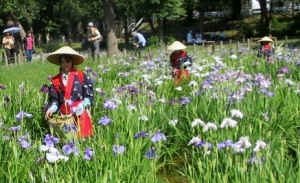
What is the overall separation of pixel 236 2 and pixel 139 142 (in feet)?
131

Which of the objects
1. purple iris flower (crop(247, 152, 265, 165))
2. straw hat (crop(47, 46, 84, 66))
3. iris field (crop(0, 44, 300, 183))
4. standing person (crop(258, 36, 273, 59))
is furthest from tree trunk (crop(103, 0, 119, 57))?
purple iris flower (crop(247, 152, 265, 165))

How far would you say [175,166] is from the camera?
4.16 metres

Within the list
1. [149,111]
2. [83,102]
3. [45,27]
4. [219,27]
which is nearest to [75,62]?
[83,102]

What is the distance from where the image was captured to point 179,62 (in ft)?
22.9

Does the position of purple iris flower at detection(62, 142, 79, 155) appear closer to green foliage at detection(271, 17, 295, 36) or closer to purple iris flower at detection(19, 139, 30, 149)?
purple iris flower at detection(19, 139, 30, 149)

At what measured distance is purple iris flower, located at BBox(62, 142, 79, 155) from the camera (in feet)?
9.81

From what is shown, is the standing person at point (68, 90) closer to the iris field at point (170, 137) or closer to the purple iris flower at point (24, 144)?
the iris field at point (170, 137)

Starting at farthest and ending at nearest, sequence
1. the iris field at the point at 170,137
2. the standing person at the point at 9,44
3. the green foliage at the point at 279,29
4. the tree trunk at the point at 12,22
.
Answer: the green foliage at the point at 279,29 < the tree trunk at the point at 12,22 < the standing person at the point at 9,44 < the iris field at the point at 170,137

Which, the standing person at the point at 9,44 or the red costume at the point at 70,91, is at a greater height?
the red costume at the point at 70,91

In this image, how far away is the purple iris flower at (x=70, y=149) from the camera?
2.99 metres

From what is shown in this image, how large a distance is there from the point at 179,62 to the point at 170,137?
9.12ft

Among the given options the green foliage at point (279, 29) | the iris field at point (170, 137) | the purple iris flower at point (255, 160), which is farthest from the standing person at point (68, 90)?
the green foliage at point (279, 29)

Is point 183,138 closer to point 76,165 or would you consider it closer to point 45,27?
point 76,165

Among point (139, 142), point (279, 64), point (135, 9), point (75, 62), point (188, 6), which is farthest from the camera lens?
point (188, 6)
